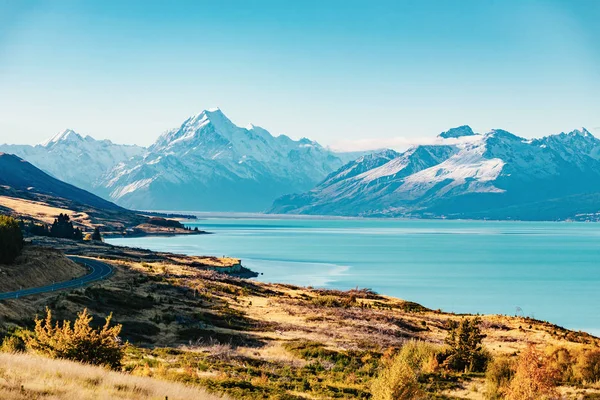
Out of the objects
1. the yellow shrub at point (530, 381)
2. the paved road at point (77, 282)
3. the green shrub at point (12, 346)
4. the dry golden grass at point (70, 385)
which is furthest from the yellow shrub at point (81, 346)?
the paved road at point (77, 282)

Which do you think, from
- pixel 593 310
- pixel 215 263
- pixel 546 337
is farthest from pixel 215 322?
pixel 215 263

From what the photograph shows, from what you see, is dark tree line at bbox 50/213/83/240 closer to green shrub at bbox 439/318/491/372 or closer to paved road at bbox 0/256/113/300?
paved road at bbox 0/256/113/300

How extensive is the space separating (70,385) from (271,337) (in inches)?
1368

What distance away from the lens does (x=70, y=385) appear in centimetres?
1908

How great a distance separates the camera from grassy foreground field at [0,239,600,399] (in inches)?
1310

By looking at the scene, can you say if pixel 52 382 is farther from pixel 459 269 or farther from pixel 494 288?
pixel 459 269

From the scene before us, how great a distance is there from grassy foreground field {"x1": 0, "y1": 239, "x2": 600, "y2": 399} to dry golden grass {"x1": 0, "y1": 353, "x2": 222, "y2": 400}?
62 cm

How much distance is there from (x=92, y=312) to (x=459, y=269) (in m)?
139

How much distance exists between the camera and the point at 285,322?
63312 mm

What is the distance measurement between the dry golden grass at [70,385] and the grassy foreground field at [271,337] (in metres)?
0.62

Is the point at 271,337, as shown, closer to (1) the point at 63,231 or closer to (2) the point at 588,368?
(2) the point at 588,368

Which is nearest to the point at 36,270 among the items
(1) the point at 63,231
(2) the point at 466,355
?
(2) the point at 466,355

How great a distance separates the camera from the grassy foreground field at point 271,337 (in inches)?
1310

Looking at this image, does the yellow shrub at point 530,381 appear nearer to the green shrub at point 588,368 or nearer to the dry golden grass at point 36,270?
the green shrub at point 588,368
